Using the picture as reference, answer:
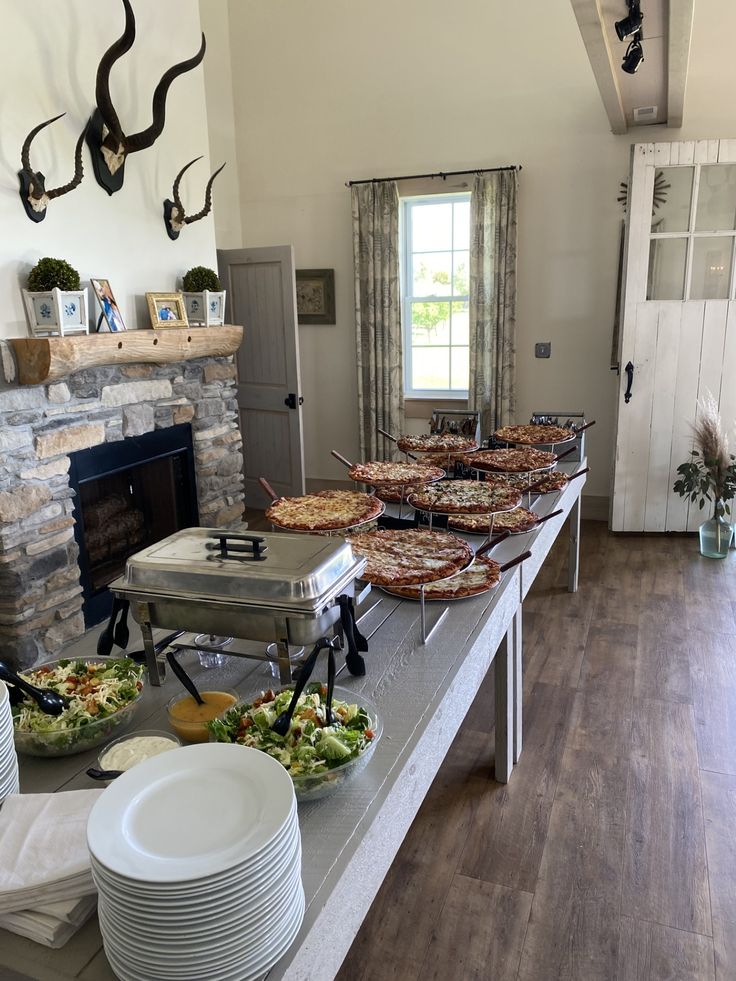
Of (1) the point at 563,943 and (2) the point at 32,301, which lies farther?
(2) the point at 32,301

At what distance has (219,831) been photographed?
34.6 inches

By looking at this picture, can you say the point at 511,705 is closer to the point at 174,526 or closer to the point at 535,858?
the point at 535,858

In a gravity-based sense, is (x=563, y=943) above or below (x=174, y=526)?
below

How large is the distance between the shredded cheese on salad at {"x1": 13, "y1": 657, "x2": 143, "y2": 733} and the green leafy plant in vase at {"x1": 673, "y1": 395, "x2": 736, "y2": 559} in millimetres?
3909

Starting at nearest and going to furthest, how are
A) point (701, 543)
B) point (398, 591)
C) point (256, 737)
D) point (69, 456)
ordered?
1. point (256, 737)
2. point (398, 591)
3. point (69, 456)
4. point (701, 543)

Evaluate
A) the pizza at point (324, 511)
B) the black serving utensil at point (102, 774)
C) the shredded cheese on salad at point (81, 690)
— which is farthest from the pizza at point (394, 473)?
the black serving utensil at point (102, 774)

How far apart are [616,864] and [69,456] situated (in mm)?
2700

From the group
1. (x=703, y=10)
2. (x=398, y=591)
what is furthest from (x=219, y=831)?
(x=703, y=10)

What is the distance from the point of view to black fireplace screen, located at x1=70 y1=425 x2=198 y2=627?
347 cm

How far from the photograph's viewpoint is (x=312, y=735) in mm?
1190

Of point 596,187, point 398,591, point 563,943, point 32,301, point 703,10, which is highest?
point 703,10

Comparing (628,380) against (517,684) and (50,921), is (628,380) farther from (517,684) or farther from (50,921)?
(50,921)

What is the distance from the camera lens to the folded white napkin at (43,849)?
0.92m

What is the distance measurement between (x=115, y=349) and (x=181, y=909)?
285cm
